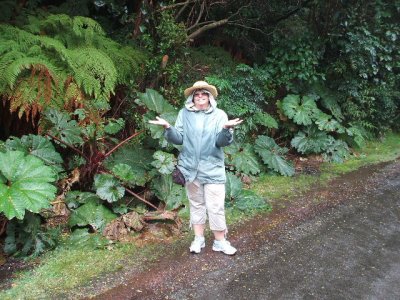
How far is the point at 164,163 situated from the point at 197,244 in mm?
1050

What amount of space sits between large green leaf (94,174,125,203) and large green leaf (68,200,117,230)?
0.54 feet

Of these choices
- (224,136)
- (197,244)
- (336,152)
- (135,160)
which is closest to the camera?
(224,136)

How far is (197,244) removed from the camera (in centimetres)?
418

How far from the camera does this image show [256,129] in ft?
22.3

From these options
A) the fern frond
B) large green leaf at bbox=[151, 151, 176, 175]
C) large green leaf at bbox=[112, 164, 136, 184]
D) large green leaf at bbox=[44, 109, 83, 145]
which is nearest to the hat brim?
large green leaf at bbox=[151, 151, 176, 175]

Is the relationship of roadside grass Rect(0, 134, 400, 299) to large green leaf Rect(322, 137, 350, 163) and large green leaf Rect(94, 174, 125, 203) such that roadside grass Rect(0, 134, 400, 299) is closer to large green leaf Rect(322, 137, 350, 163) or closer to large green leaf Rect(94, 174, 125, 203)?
large green leaf Rect(94, 174, 125, 203)

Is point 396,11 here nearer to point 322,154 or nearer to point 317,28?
point 317,28

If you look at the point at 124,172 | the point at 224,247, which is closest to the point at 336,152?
the point at 224,247

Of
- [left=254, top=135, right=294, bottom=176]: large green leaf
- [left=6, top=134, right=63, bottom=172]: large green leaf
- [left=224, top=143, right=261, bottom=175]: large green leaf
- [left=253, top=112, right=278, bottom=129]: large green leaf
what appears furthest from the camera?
[left=253, top=112, right=278, bottom=129]: large green leaf

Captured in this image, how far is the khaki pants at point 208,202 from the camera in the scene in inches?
158

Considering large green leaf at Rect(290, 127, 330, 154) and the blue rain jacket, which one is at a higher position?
the blue rain jacket

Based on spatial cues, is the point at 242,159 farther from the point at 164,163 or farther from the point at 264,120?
the point at 164,163

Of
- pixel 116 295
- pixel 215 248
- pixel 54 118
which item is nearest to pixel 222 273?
pixel 215 248

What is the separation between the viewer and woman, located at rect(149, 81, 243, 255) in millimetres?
3855
